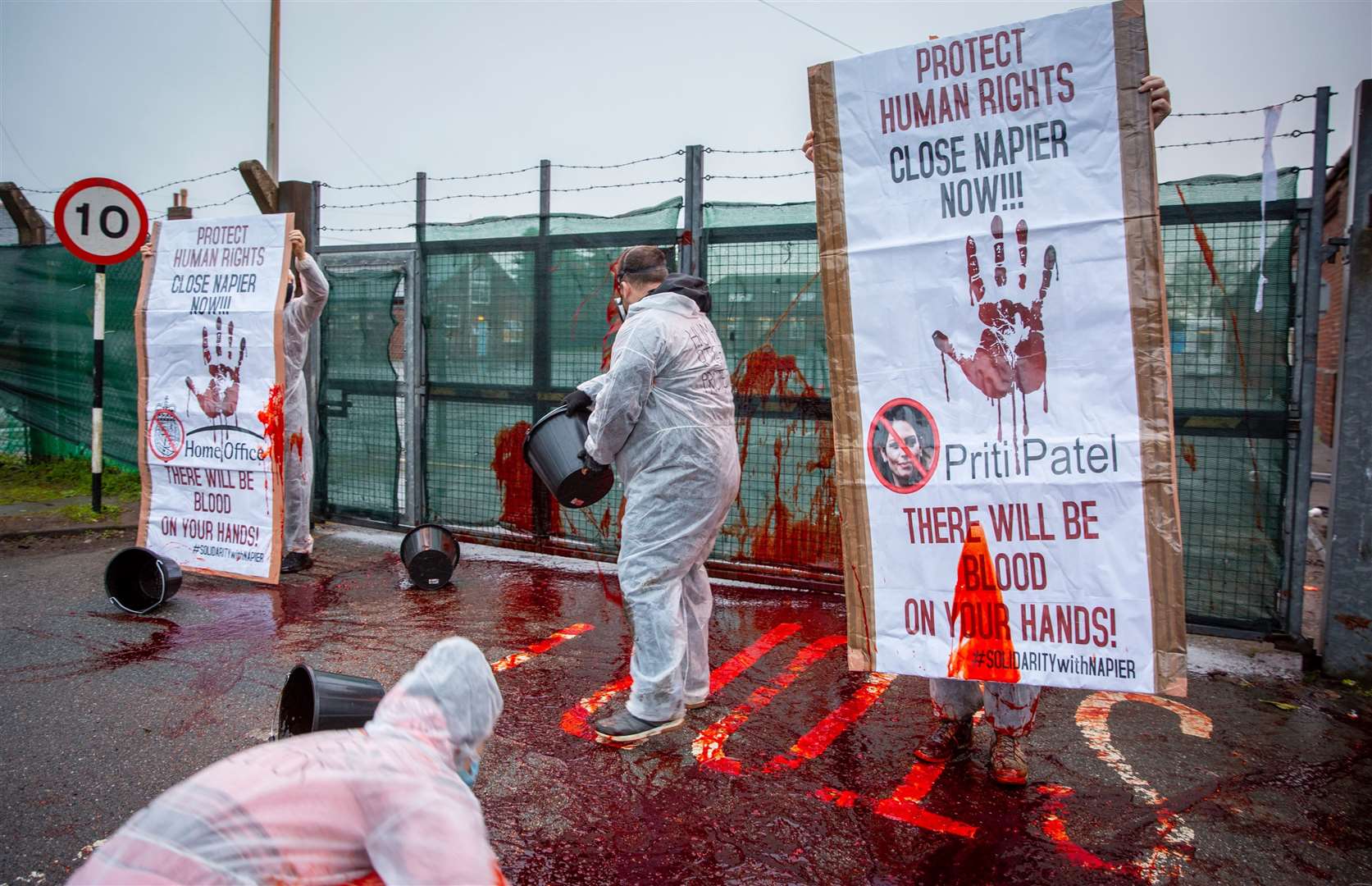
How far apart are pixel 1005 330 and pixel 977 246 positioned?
296 millimetres

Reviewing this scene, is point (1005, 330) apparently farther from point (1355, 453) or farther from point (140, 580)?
point (140, 580)

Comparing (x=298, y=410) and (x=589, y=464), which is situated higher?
(x=298, y=410)

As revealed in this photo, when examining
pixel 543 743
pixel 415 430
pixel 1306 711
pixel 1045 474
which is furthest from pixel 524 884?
pixel 415 430

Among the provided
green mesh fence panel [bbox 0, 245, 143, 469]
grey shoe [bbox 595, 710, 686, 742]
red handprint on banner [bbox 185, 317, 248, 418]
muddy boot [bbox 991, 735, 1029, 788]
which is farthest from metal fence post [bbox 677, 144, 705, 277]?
green mesh fence panel [bbox 0, 245, 143, 469]

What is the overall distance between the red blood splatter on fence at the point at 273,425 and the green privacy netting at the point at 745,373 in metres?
1.49

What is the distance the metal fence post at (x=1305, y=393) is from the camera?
4488 mm

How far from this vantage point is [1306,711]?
4039mm

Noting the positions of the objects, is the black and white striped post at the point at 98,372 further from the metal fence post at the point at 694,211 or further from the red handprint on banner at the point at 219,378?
the metal fence post at the point at 694,211

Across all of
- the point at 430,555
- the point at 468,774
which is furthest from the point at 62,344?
the point at 468,774

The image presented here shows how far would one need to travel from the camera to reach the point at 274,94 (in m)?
16.2

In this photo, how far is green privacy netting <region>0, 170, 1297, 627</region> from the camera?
470 cm

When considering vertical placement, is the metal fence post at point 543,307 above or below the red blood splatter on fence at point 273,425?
above

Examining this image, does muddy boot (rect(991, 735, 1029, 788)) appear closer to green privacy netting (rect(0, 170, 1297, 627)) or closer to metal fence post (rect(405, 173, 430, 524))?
green privacy netting (rect(0, 170, 1297, 627))

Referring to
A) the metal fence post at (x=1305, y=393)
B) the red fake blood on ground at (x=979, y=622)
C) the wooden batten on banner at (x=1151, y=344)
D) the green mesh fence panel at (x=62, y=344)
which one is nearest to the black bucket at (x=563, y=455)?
the red fake blood on ground at (x=979, y=622)
